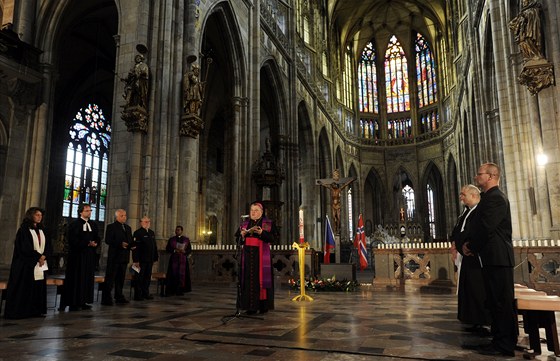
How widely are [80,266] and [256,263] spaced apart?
2932 mm

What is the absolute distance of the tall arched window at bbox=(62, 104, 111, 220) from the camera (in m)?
21.5

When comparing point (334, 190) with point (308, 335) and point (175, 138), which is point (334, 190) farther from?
point (308, 335)

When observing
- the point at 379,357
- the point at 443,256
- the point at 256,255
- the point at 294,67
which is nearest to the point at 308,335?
the point at 379,357

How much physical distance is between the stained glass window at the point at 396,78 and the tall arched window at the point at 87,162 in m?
27.1

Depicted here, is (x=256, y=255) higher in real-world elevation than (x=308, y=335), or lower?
higher

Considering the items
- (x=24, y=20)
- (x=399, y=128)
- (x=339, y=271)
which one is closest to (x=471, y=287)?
(x=339, y=271)

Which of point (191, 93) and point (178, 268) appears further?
point (191, 93)

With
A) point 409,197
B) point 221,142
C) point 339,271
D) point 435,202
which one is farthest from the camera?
point 409,197

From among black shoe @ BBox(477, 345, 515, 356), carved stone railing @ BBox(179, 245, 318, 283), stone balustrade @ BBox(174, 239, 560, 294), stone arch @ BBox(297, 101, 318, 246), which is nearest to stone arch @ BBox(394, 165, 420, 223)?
stone arch @ BBox(297, 101, 318, 246)

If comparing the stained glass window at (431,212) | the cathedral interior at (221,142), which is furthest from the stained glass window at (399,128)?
the cathedral interior at (221,142)

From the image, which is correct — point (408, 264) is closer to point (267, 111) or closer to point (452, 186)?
point (267, 111)

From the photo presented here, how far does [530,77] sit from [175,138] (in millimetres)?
9311

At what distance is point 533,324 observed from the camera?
371 centimetres

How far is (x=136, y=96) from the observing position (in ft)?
37.2
